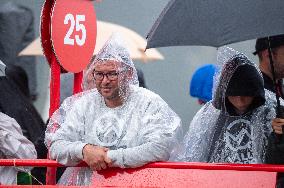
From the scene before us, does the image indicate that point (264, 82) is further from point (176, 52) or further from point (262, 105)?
point (176, 52)

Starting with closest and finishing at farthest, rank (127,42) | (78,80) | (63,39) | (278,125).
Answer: (278,125) < (63,39) < (78,80) < (127,42)

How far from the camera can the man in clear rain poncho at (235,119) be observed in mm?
5281

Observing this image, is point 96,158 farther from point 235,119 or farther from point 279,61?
point 279,61

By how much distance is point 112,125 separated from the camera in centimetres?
527

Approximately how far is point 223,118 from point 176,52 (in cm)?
448

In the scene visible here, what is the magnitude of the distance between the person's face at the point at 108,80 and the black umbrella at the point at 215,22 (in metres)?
0.31

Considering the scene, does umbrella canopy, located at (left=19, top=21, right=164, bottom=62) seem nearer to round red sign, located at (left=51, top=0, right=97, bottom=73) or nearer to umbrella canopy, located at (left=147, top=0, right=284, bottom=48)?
round red sign, located at (left=51, top=0, right=97, bottom=73)

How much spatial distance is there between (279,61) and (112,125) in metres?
1.10

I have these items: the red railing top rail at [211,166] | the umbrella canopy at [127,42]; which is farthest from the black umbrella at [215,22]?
the umbrella canopy at [127,42]

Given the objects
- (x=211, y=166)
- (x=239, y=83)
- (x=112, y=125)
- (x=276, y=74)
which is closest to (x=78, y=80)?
(x=112, y=125)

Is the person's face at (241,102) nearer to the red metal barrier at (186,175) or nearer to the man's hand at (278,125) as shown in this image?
the man's hand at (278,125)

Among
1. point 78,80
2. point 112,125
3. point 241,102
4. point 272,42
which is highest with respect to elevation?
point 272,42

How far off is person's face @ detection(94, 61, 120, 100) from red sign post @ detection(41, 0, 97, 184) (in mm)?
448

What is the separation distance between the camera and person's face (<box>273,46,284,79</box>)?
216 inches
